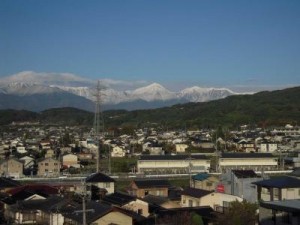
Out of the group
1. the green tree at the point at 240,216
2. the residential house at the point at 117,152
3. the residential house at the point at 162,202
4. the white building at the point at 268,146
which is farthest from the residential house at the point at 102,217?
the white building at the point at 268,146

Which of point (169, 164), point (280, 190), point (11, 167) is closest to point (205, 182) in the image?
point (280, 190)

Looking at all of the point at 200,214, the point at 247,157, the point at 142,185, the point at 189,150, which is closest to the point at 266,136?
the point at 189,150

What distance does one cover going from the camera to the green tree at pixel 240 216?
37.0ft

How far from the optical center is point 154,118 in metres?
89.0

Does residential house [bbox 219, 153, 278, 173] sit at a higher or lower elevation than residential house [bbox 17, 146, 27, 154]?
lower

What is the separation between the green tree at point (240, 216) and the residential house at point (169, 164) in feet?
57.2

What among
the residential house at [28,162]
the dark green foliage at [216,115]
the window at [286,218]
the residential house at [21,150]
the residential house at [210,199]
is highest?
the dark green foliage at [216,115]

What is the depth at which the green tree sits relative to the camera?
37.0ft

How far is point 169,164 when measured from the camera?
3028cm

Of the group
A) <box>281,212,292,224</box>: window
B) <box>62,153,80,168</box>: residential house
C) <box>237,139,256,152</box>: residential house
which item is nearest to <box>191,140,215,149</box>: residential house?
<box>237,139,256,152</box>: residential house

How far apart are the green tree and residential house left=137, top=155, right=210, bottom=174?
686 inches

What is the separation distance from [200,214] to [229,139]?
3505 cm

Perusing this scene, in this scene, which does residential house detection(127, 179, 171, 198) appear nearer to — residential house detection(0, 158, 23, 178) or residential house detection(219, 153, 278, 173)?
residential house detection(0, 158, 23, 178)

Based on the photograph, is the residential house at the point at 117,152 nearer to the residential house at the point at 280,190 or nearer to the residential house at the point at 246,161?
the residential house at the point at 246,161
